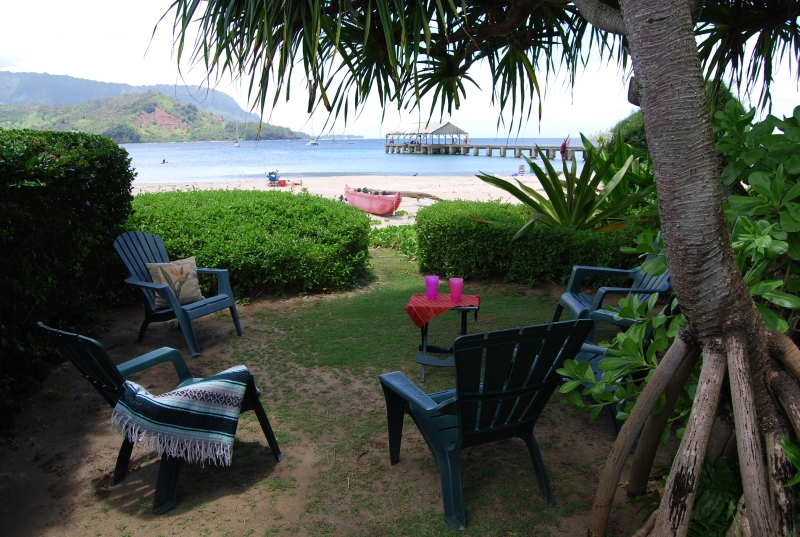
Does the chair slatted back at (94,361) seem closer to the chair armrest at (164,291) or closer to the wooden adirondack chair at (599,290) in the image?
the chair armrest at (164,291)

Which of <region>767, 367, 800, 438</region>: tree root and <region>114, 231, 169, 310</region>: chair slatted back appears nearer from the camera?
<region>767, 367, 800, 438</region>: tree root

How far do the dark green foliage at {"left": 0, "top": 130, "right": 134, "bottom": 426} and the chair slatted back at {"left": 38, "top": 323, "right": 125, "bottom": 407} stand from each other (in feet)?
2.92

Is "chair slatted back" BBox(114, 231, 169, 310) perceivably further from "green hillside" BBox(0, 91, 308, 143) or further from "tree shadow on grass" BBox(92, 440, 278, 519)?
"green hillside" BBox(0, 91, 308, 143)

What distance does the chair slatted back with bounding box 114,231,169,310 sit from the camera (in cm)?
504

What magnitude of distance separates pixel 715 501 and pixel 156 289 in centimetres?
427

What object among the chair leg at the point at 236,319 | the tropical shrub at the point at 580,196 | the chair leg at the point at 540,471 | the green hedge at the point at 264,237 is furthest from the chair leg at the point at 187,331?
the tropical shrub at the point at 580,196

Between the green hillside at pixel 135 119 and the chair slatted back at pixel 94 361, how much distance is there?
96.7 meters

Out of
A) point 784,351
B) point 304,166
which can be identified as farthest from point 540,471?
point 304,166

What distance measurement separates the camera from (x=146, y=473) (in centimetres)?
312

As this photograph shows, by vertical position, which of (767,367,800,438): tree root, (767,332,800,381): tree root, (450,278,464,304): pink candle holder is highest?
(767,332,800,381): tree root

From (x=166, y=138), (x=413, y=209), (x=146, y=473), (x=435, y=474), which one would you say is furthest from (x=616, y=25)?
(x=166, y=138)

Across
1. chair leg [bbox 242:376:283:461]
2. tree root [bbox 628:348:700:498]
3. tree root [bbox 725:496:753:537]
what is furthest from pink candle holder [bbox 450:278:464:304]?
Result: tree root [bbox 725:496:753:537]

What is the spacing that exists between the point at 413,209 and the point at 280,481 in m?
13.2

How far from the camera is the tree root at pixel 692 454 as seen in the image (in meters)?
1.92
